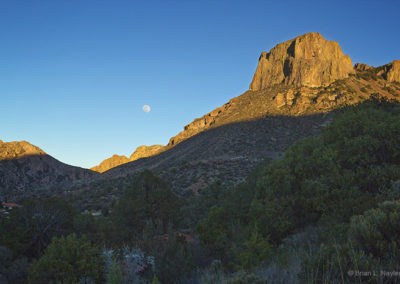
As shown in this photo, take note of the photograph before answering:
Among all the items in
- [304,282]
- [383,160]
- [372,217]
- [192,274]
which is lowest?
[192,274]

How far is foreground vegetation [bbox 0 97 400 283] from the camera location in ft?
15.8

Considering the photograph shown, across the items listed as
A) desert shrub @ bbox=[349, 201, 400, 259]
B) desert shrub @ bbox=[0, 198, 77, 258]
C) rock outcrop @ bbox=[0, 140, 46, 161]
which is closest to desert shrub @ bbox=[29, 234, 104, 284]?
desert shrub @ bbox=[0, 198, 77, 258]

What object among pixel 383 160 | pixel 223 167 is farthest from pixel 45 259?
pixel 223 167

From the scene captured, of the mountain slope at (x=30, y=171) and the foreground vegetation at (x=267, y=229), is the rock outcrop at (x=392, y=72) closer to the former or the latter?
the foreground vegetation at (x=267, y=229)

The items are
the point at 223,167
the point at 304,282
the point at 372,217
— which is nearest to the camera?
the point at 304,282

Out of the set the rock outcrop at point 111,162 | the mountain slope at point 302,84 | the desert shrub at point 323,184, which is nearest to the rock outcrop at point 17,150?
the mountain slope at point 302,84

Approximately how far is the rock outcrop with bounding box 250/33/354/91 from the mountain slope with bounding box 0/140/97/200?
60.6 m

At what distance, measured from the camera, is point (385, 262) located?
4.27 meters

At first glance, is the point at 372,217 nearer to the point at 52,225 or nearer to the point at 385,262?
the point at 385,262

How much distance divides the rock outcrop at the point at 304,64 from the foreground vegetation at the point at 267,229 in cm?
6177

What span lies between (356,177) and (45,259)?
1233 centimetres

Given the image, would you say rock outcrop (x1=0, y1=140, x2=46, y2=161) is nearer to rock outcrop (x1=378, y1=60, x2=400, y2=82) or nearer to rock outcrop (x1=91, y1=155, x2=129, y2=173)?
rock outcrop (x1=91, y1=155, x2=129, y2=173)

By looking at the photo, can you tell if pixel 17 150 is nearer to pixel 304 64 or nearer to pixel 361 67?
pixel 304 64

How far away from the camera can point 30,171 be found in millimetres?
59875
